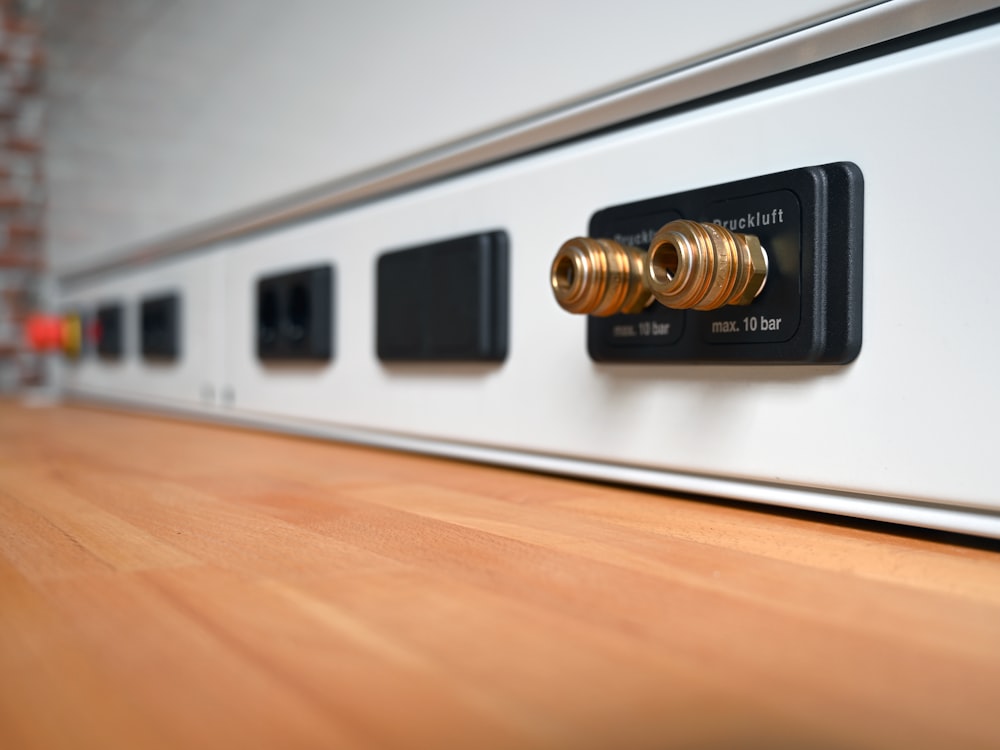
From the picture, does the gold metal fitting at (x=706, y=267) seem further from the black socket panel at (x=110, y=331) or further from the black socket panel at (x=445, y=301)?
the black socket panel at (x=110, y=331)

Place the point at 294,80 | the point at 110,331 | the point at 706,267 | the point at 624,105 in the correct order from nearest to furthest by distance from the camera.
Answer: the point at 706,267 < the point at 624,105 < the point at 294,80 < the point at 110,331

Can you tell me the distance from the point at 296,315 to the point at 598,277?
16.7 inches

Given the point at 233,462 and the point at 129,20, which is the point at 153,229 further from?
the point at 233,462

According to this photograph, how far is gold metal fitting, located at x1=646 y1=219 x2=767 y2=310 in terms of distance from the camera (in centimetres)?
34

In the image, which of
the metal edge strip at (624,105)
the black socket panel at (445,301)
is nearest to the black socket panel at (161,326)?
the metal edge strip at (624,105)

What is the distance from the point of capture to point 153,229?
1.05 metres

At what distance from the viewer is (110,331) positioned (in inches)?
46.6

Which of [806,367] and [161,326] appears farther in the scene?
[161,326]

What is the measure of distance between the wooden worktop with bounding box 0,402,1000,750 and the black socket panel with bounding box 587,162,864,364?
78 mm

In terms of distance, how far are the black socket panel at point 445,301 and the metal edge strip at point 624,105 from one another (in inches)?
2.2

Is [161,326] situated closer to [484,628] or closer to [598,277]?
[598,277]

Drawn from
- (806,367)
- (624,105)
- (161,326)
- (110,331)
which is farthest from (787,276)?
(110,331)

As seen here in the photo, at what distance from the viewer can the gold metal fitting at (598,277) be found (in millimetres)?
391

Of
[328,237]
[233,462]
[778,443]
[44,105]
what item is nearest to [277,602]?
[778,443]
